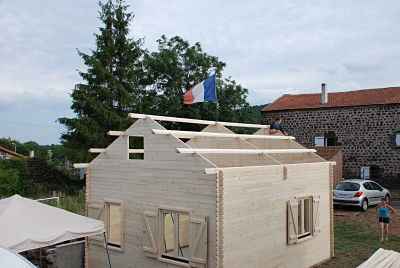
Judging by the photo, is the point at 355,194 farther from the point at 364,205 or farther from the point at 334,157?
the point at 334,157

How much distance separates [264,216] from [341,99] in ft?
80.4

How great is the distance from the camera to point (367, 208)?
20688 mm

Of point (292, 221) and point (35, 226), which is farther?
point (292, 221)

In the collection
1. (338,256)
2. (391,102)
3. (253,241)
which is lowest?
(338,256)

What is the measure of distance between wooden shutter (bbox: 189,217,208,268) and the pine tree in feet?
62.7

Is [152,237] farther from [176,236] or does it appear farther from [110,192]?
[110,192]

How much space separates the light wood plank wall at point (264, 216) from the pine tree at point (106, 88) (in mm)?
18315

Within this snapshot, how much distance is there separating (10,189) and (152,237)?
62.9ft

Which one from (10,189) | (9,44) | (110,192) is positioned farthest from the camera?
(10,189)

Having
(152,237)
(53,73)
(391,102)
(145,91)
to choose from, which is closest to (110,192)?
(152,237)

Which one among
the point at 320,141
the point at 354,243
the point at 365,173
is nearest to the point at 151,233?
the point at 354,243

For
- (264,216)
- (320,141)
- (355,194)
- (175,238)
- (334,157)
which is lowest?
(355,194)

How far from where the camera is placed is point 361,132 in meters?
30.6

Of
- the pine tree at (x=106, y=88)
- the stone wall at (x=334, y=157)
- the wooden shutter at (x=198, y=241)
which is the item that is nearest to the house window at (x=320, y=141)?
the stone wall at (x=334, y=157)
